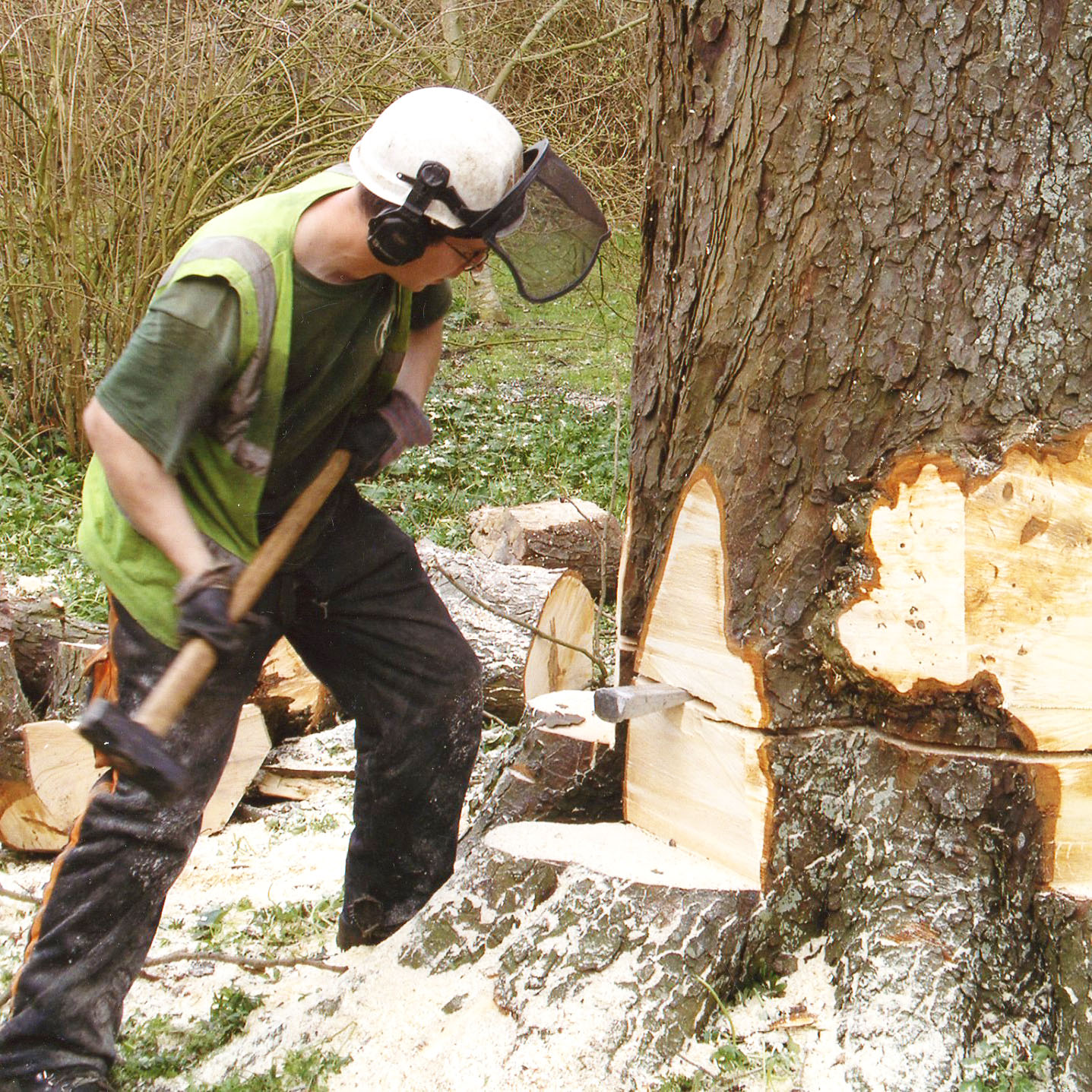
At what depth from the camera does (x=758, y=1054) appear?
1.96m

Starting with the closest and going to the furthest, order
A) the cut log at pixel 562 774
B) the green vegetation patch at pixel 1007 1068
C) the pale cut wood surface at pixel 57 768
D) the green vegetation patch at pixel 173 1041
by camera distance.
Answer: the green vegetation patch at pixel 1007 1068, the green vegetation patch at pixel 173 1041, the cut log at pixel 562 774, the pale cut wood surface at pixel 57 768

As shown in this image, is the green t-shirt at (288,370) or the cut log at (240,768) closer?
the green t-shirt at (288,370)

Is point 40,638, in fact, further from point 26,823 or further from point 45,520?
point 45,520

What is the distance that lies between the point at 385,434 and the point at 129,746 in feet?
2.87

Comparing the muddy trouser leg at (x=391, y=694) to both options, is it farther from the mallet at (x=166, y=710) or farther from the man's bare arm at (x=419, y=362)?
the man's bare arm at (x=419, y=362)

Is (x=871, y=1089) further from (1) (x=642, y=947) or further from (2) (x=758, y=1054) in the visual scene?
(1) (x=642, y=947)

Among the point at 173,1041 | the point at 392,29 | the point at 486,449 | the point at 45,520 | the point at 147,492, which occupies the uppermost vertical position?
the point at 392,29

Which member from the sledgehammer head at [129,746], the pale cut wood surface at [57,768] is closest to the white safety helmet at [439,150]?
the sledgehammer head at [129,746]

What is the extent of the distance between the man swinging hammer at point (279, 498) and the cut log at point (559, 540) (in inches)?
104

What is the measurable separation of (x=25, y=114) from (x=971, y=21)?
19.1 ft

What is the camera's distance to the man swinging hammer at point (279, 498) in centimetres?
200

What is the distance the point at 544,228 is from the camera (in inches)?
92.6

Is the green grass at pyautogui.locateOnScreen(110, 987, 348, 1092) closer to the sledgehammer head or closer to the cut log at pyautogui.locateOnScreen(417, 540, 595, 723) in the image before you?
the sledgehammer head

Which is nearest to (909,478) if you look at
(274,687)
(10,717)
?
(274,687)
